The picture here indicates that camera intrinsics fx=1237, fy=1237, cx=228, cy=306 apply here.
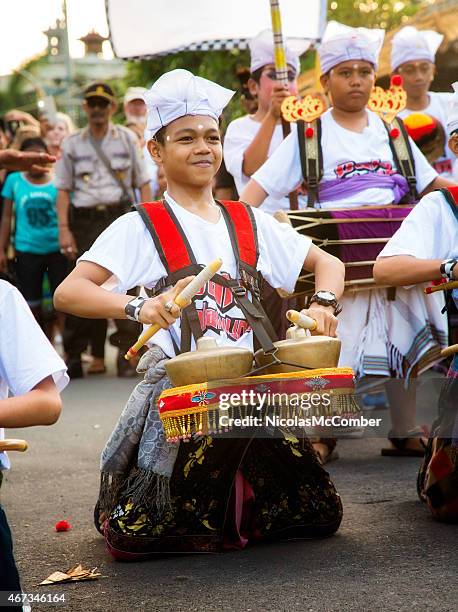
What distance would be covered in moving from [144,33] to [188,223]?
4.13m

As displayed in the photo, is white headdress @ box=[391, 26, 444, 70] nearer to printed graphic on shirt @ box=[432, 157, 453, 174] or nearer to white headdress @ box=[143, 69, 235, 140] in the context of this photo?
printed graphic on shirt @ box=[432, 157, 453, 174]

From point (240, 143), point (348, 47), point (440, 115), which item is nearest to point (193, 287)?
point (348, 47)

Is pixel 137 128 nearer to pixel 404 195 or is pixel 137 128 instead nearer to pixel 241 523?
pixel 404 195

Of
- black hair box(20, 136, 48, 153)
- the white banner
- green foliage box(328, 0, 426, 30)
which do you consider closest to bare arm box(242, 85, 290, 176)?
the white banner

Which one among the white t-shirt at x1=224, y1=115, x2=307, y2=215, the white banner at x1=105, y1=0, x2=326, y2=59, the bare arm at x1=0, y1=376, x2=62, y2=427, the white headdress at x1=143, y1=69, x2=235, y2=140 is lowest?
the bare arm at x1=0, y1=376, x2=62, y2=427

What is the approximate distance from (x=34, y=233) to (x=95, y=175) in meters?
0.82

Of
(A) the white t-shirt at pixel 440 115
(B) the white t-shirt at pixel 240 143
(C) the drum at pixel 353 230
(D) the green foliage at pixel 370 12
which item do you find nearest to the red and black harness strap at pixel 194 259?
→ (C) the drum at pixel 353 230

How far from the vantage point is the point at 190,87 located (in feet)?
14.9

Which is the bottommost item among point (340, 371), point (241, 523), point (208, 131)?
point (241, 523)

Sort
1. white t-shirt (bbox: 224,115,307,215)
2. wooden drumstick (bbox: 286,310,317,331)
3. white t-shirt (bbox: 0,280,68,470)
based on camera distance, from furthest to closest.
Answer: white t-shirt (bbox: 224,115,307,215) < wooden drumstick (bbox: 286,310,317,331) < white t-shirt (bbox: 0,280,68,470)

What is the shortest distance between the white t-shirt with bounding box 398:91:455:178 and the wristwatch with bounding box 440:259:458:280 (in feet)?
10.2

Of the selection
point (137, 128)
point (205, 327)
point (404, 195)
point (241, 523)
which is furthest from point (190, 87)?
point (137, 128)

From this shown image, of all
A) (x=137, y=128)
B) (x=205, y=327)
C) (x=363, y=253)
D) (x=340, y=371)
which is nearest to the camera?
(x=340, y=371)

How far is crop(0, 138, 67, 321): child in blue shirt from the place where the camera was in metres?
10.4
